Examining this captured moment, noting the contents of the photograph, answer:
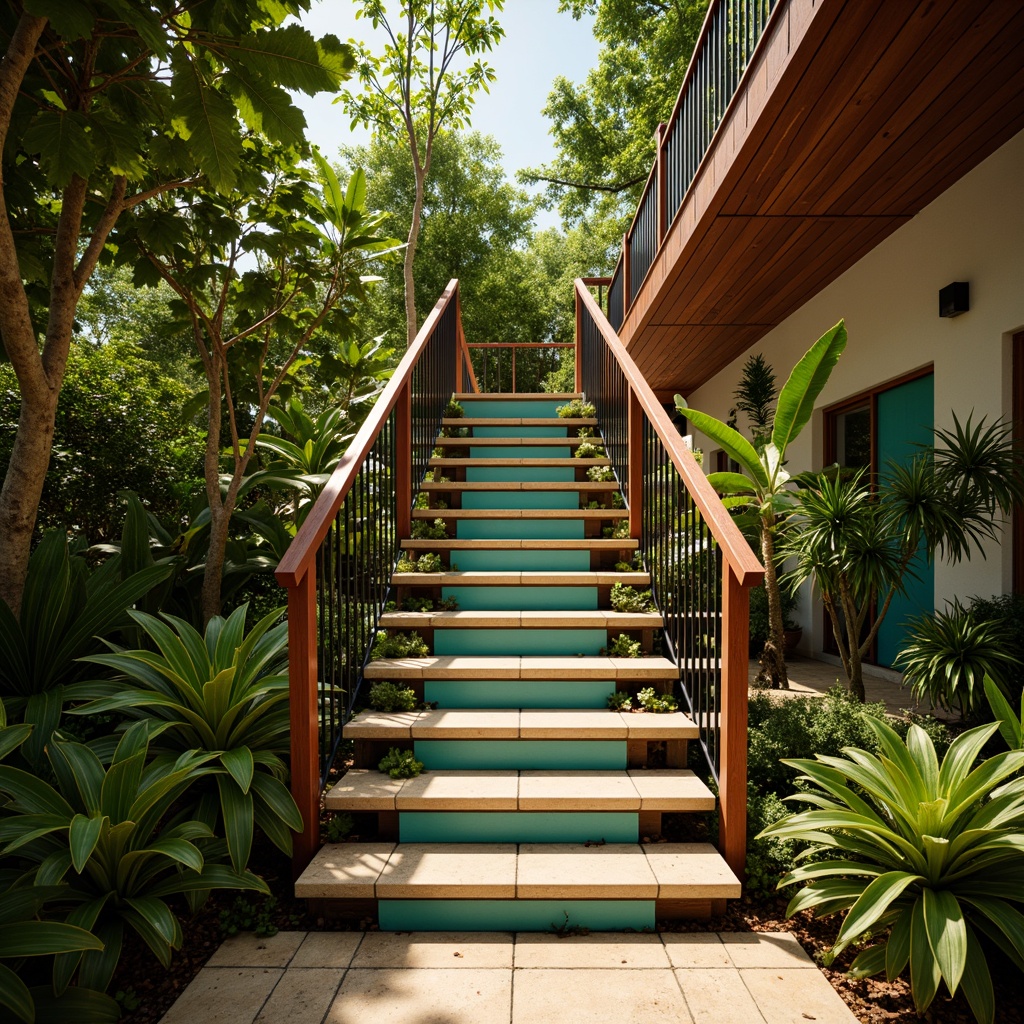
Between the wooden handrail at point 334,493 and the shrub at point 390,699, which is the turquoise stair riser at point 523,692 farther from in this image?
the wooden handrail at point 334,493

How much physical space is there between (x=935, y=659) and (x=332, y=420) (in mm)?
4549

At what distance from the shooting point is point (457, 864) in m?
2.48

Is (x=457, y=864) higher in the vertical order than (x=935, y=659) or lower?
lower

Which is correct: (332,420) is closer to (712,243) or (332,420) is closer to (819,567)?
(712,243)

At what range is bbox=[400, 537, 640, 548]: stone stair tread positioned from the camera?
4211 millimetres

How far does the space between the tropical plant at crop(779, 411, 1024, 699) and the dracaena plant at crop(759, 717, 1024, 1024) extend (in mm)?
1737

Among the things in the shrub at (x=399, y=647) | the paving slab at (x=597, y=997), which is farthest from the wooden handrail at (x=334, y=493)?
the paving slab at (x=597, y=997)

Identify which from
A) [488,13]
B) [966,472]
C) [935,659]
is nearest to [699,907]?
[935,659]

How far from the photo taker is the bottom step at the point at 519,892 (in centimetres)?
234

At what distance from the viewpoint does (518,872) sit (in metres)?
2.41

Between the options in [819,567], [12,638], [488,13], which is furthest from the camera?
[488,13]

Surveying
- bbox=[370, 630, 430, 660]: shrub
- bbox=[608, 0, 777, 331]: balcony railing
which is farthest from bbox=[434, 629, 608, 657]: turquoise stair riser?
bbox=[608, 0, 777, 331]: balcony railing

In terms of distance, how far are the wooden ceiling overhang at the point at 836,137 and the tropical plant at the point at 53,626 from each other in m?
3.96

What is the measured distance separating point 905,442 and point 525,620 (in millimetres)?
3445
